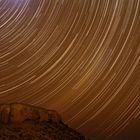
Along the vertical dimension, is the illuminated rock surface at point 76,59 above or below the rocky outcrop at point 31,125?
above

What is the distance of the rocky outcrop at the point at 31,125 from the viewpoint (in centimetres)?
141

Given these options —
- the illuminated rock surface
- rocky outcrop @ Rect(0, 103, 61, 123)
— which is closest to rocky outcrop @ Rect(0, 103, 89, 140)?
rocky outcrop @ Rect(0, 103, 61, 123)

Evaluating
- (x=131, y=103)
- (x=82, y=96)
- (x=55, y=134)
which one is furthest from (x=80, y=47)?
(x=55, y=134)

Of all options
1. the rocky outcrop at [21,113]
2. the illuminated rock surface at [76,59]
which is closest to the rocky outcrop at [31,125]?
the rocky outcrop at [21,113]

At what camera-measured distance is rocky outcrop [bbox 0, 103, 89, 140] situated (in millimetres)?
1409

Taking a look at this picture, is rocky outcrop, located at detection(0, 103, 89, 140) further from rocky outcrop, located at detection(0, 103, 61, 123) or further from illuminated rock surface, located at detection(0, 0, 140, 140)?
illuminated rock surface, located at detection(0, 0, 140, 140)

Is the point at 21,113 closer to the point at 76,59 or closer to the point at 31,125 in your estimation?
the point at 31,125

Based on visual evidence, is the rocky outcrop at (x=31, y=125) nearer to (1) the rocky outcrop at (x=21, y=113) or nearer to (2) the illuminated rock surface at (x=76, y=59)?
(1) the rocky outcrop at (x=21, y=113)

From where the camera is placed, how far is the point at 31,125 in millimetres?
1501

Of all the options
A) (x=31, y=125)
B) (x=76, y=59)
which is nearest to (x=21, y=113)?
(x=31, y=125)

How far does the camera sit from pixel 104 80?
1.15m

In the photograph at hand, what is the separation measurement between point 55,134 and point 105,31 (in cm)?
64

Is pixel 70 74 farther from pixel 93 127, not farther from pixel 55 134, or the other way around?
pixel 55 134

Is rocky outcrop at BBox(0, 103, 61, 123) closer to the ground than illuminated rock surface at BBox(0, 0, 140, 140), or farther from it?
closer to the ground
